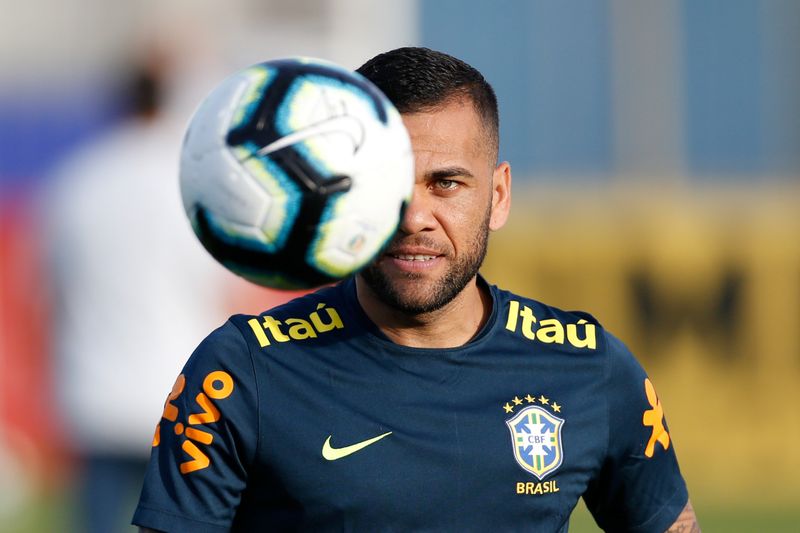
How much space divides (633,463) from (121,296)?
9.72 feet

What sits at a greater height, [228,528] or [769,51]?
[769,51]

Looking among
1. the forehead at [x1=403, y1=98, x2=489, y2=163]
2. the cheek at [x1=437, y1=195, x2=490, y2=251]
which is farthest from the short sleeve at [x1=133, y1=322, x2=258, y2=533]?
the forehead at [x1=403, y1=98, x2=489, y2=163]

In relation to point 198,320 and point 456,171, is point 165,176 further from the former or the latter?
point 456,171

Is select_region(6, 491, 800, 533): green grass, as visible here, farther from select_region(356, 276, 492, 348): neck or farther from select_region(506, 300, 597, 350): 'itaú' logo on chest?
select_region(356, 276, 492, 348): neck

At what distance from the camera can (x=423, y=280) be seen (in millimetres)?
3691

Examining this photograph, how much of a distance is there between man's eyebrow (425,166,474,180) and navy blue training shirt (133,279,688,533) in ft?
1.37

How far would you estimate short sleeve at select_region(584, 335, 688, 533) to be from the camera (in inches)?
156

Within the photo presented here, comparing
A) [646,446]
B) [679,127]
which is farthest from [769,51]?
[646,446]

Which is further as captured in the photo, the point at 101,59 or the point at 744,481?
the point at 101,59

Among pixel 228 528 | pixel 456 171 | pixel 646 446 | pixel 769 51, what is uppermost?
pixel 769 51

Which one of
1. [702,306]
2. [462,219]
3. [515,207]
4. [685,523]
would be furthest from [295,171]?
[515,207]

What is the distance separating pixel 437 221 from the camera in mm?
3678

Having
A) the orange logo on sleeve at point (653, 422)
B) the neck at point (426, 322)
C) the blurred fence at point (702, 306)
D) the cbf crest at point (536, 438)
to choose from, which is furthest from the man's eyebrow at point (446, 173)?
the blurred fence at point (702, 306)

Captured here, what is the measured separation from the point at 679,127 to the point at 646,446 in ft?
34.2
